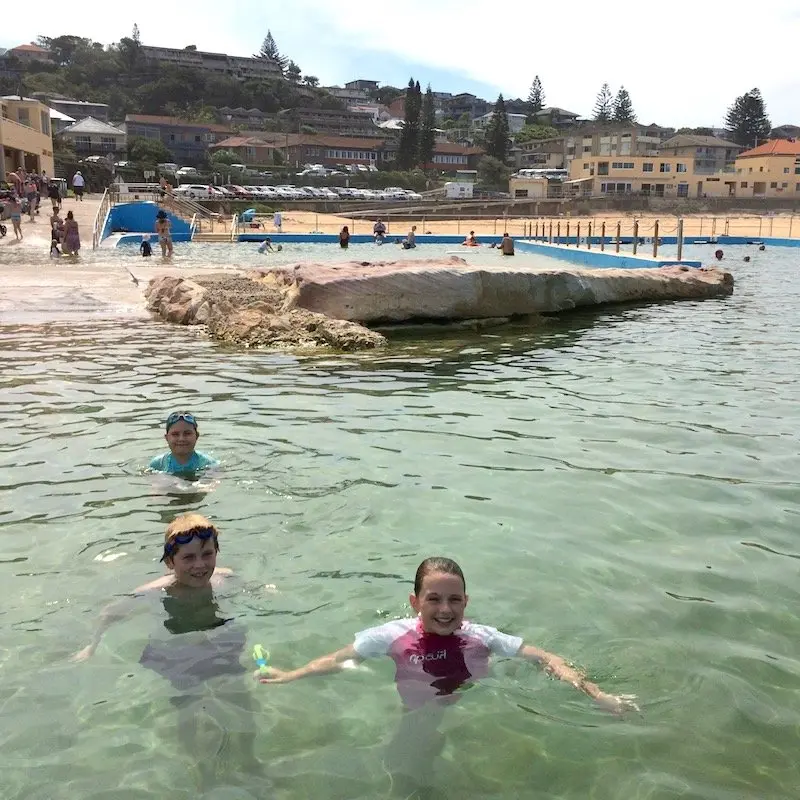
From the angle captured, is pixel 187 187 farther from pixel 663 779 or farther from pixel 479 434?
pixel 663 779

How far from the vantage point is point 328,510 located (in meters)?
5.53

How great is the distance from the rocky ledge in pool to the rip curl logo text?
325 inches

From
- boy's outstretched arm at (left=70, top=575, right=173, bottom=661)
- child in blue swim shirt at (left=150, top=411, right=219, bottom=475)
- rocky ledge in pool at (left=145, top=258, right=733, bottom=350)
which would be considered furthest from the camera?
rocky ledge in pool at (left=145, top=258, right=733, bottom=350)

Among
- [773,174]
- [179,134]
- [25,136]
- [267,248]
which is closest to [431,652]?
[267,248]

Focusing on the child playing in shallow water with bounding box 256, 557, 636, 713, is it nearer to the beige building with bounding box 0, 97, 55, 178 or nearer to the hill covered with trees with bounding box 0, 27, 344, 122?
the beige building with bounding box 0, 97, 55, 178

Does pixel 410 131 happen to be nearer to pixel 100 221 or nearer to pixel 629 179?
pixel 629 179

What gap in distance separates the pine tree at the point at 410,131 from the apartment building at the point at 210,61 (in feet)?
158

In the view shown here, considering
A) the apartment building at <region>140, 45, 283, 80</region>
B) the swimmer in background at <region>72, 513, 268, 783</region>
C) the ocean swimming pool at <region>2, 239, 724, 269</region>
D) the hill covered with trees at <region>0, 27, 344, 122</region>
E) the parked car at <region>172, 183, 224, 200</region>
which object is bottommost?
the swimmer in background at <region>72, 513, 268, 783</region>

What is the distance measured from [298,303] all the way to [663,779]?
418 inches

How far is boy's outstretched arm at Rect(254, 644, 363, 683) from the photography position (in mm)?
3588

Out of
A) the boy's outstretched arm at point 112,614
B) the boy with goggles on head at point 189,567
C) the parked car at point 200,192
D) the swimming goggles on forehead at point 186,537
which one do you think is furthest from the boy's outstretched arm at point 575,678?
the parked car at point 200,192

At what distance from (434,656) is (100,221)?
105 ft

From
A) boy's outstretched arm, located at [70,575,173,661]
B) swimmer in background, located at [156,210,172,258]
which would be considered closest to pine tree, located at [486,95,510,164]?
swimmer in background, located at [156,210,172,258]

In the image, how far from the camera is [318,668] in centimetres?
365
